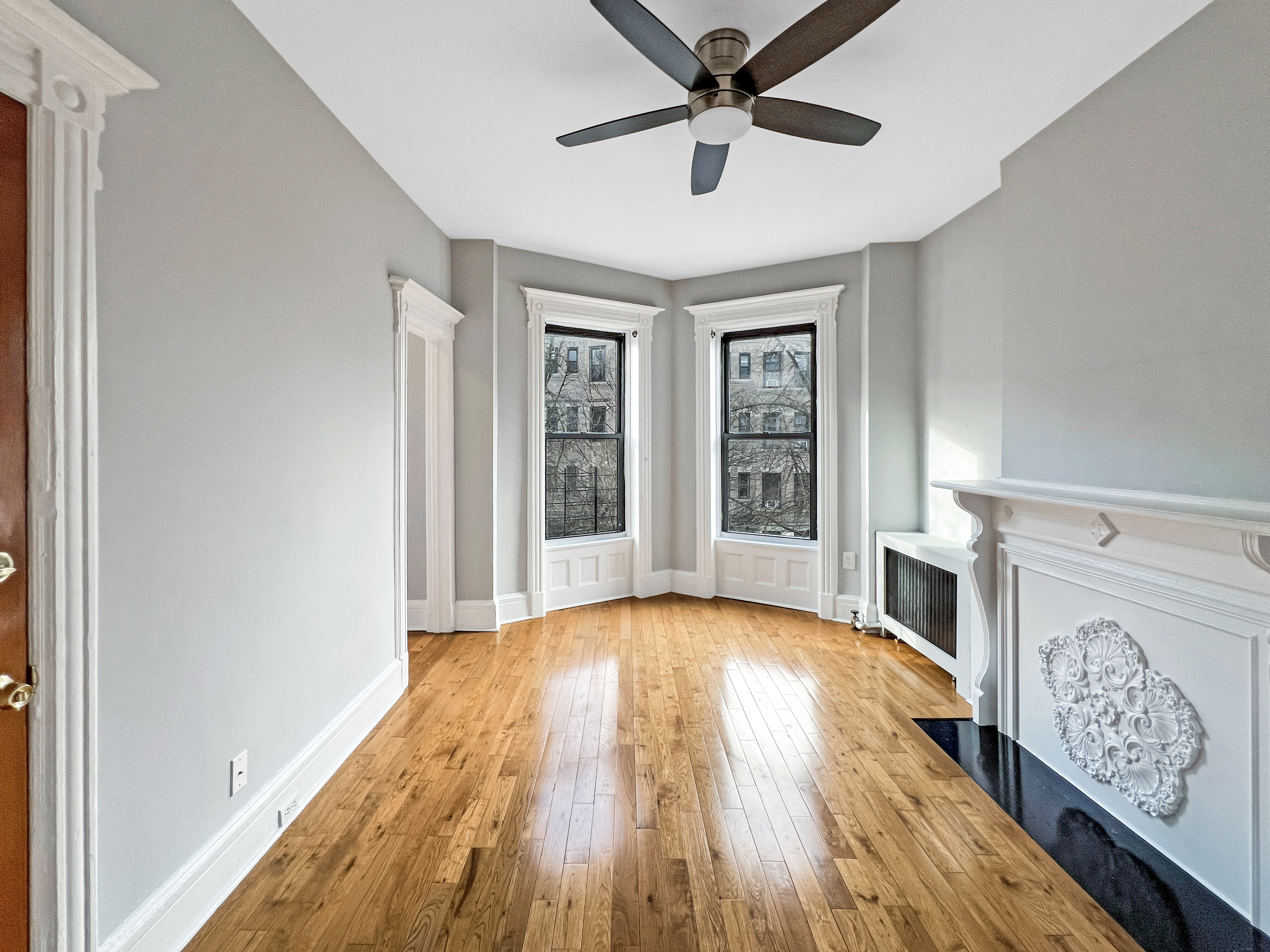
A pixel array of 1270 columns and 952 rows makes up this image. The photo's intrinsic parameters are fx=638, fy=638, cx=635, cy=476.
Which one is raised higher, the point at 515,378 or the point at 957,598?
the point at 515,378

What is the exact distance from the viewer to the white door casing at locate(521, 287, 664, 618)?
473 cm

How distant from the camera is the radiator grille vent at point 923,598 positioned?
3.54 meters

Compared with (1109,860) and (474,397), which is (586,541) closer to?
(474,397)

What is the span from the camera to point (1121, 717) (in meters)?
2.18

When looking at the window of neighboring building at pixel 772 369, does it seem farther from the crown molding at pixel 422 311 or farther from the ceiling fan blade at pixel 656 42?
the ceiling fan blade at pixel 656 42

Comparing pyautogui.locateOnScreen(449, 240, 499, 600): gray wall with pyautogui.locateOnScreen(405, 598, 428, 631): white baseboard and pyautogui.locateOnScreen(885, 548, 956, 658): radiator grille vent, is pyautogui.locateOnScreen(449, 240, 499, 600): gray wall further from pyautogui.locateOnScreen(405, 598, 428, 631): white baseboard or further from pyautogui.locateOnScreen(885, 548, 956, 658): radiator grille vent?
pyautogui.locateOnScreen(885, 548, 956, 658): radiator grille vent

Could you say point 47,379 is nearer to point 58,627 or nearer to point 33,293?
point 33,293

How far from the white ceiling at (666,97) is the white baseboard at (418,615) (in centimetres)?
257

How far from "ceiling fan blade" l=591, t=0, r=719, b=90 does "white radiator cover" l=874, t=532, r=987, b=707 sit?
2368 millimetres

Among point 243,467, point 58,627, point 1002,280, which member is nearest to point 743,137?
point 1002,280

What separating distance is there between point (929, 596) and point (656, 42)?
3226 millimetres

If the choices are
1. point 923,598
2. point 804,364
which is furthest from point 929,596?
point 804,364

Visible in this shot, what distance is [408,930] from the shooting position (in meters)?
1.73

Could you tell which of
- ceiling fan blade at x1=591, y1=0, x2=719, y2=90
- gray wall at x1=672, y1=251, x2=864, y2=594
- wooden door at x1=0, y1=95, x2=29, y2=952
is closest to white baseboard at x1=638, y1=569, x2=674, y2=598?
gray wall at x1=672, y1=251, x2=864, y2=594
